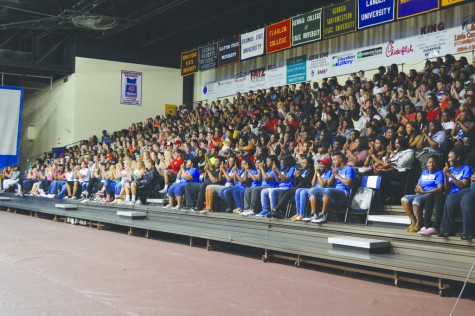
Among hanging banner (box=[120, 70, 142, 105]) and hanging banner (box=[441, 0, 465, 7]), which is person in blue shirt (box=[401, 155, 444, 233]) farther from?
hanging banner (box=[120, 70, 142, 105])

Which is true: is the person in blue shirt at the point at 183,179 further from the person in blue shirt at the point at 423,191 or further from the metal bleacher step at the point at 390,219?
the person in blue shirt at the point at 423,191

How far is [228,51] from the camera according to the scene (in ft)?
64.5

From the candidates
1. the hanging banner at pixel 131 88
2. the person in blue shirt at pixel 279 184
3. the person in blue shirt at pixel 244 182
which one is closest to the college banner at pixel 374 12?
the person in blue shirt at pixel 244 182

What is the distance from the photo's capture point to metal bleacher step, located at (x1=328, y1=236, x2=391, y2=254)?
7.50 meters

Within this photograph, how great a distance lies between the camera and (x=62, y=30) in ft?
79.3

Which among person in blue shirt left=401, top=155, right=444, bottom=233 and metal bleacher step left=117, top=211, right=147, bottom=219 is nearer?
person in blue shirt left=401, top=155, right=444, bottom=233

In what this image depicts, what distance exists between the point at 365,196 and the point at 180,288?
11.5 feet

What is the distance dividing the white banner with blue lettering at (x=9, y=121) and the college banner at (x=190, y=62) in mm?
8711

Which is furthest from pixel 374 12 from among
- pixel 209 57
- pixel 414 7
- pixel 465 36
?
pixel 209 57

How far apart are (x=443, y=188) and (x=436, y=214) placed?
394mm

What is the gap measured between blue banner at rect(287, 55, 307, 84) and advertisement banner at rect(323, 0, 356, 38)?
327 cm

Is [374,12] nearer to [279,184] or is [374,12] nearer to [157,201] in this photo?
Answer: [279,184]

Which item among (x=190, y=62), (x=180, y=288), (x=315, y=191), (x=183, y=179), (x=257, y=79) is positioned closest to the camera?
(x=180, y=288)

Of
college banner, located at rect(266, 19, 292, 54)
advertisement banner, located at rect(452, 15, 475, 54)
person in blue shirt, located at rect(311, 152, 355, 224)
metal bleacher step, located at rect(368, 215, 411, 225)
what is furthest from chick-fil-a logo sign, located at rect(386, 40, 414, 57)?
metal bleacher step, located at rect(368, 215, 411, 225)
